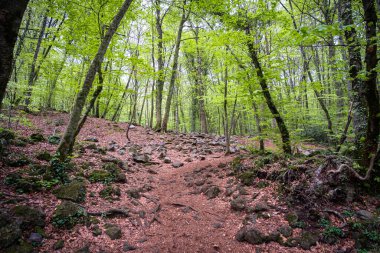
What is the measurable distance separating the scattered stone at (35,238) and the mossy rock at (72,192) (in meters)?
1.19

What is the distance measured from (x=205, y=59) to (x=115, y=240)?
20391mm

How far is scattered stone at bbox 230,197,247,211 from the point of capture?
5.45 m

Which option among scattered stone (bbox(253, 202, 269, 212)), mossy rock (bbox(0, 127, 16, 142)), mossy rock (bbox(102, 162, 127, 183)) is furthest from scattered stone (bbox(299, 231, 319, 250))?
mossy rock (bbox(0, 127, 16, 142))

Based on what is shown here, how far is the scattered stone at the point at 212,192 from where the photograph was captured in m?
6.57

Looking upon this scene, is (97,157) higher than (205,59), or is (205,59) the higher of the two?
(205,59)

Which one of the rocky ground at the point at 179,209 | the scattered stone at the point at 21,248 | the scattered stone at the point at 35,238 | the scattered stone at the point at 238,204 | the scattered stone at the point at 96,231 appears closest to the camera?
the scattered stone at the point at 21,248

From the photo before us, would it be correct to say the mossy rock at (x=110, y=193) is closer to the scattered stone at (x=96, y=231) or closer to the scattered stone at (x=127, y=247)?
the scattered stone at (x=96, y=231)

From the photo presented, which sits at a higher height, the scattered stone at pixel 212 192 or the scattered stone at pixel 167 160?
the scattered stone at pixel 167 160

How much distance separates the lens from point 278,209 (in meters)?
4.96

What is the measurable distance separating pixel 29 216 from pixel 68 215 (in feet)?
2.28

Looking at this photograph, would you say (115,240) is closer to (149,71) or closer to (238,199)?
(238,199)

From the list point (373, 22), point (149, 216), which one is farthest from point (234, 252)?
point (373, 22)

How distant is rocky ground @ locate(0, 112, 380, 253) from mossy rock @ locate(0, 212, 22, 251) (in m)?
0.01

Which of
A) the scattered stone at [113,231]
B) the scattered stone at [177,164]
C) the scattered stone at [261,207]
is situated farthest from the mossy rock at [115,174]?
the scattered stone at [261,207]
